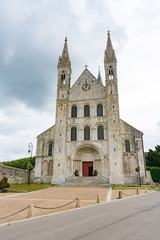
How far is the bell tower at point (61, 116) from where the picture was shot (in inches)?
1042

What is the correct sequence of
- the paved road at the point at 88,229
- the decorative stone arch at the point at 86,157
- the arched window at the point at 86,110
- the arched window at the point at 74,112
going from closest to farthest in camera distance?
the paved road at the point at 88,229
the decorative stone arch at the point at 86,157
the arched window at the point at 86,110
the arched window at the point at 74,112

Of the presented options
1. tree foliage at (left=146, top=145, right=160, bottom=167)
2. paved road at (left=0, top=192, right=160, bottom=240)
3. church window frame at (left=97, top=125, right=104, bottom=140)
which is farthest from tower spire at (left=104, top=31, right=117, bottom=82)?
paved road at (left=0, top=192, right=160, bottom=240)

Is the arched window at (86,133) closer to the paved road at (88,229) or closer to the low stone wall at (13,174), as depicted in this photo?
the low stone wall at (13,174)

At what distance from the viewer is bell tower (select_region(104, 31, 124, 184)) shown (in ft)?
81.7

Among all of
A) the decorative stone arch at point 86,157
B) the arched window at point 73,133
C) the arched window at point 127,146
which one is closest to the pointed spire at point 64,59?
the arched window at point 73,133

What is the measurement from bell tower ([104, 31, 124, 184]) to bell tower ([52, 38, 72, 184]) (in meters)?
7.20

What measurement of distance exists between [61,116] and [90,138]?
6.38 m

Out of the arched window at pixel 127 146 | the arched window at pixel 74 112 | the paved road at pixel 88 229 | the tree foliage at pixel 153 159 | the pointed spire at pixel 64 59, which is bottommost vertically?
the paved road at pixel 88 229

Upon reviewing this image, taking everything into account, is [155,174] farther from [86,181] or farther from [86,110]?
[86,110]

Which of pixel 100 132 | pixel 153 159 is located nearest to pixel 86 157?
pixel 100 132

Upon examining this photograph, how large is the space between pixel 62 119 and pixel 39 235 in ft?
80.9

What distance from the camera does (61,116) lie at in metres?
29.6

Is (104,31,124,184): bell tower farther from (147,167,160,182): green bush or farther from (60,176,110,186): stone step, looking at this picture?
(147,167,160,182): green bush

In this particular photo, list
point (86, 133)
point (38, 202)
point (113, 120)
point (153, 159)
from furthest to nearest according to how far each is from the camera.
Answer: point (153, 159)
point (86, 133)
point (113, 120)
point (38, 202)
